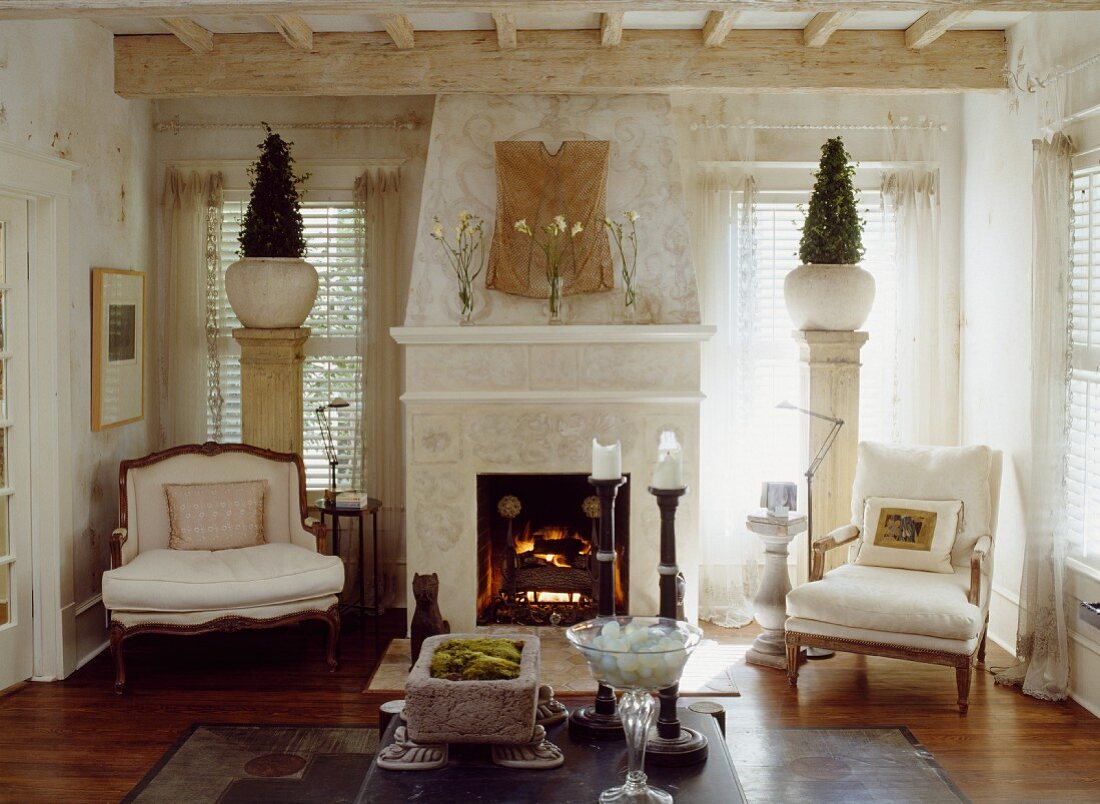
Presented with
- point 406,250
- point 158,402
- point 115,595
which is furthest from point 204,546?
point 406,250

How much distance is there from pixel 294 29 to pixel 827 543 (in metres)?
3.51

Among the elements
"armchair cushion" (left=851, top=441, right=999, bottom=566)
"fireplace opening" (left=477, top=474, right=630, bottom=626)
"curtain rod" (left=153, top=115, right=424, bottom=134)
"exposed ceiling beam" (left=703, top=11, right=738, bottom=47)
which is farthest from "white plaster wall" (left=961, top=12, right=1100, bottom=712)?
"curtain rod" (left=153, top=115, right=424, bottom=134)

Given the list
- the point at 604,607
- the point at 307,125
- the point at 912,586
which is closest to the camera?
the point at 604,607

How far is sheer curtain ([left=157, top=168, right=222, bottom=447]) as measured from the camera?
6.23 m

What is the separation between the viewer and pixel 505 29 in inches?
205

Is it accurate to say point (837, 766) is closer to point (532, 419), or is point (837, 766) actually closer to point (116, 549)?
point (532, 419)

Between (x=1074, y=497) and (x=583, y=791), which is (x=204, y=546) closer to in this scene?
(x=583, y=791)

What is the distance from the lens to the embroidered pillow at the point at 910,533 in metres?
5.20

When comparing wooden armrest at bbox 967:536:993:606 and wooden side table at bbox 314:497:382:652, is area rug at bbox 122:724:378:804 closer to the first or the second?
wooden side table at bbox 314:497:382:652

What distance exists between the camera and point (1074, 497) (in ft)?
16.1

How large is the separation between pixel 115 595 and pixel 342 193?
2.59 m

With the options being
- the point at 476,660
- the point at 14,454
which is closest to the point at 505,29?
the point at 14,454

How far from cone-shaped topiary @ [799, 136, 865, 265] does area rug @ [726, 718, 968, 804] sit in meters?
2.40

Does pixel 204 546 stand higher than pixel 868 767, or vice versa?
pixel 204 546
